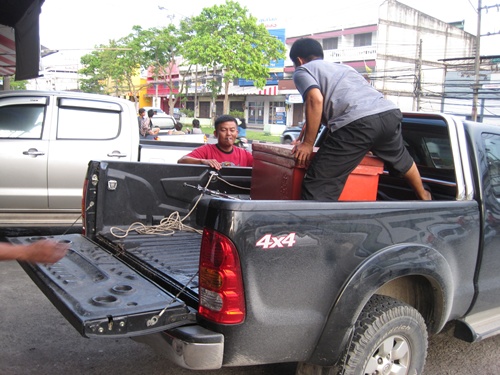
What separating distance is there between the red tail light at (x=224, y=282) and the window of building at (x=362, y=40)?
4312cm

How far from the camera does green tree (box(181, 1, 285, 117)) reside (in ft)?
124

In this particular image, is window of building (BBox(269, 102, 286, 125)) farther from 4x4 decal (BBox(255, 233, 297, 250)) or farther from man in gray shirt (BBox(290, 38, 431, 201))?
4x4 decal (BBox(255, 233, 297, 250))

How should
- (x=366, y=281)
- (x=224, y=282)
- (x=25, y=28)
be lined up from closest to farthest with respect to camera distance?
(x=224, y=282), (x=366, y=281), (x=25, y=28)

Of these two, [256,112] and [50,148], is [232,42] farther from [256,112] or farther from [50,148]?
[50,148]

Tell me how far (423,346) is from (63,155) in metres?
4.79

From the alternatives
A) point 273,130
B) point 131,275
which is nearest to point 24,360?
point 131,275

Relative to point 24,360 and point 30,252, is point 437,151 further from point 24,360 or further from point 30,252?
point 24,360

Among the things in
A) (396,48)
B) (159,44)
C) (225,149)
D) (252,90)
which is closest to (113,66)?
(159,44)

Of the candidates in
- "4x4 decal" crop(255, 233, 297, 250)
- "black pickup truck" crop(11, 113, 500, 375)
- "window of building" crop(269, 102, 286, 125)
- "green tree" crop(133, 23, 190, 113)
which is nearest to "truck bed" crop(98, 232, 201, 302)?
"black pickup truck" crop(11, 113, 500, 375)

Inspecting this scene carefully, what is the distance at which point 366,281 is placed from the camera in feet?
8.63

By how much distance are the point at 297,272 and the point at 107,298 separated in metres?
0.91

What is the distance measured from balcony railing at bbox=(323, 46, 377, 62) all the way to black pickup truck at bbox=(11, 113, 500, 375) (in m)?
40.1

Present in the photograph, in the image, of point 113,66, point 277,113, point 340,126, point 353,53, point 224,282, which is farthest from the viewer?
point 113,66

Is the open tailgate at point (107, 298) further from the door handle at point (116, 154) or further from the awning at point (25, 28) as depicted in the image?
the awning at point (25, 28)
